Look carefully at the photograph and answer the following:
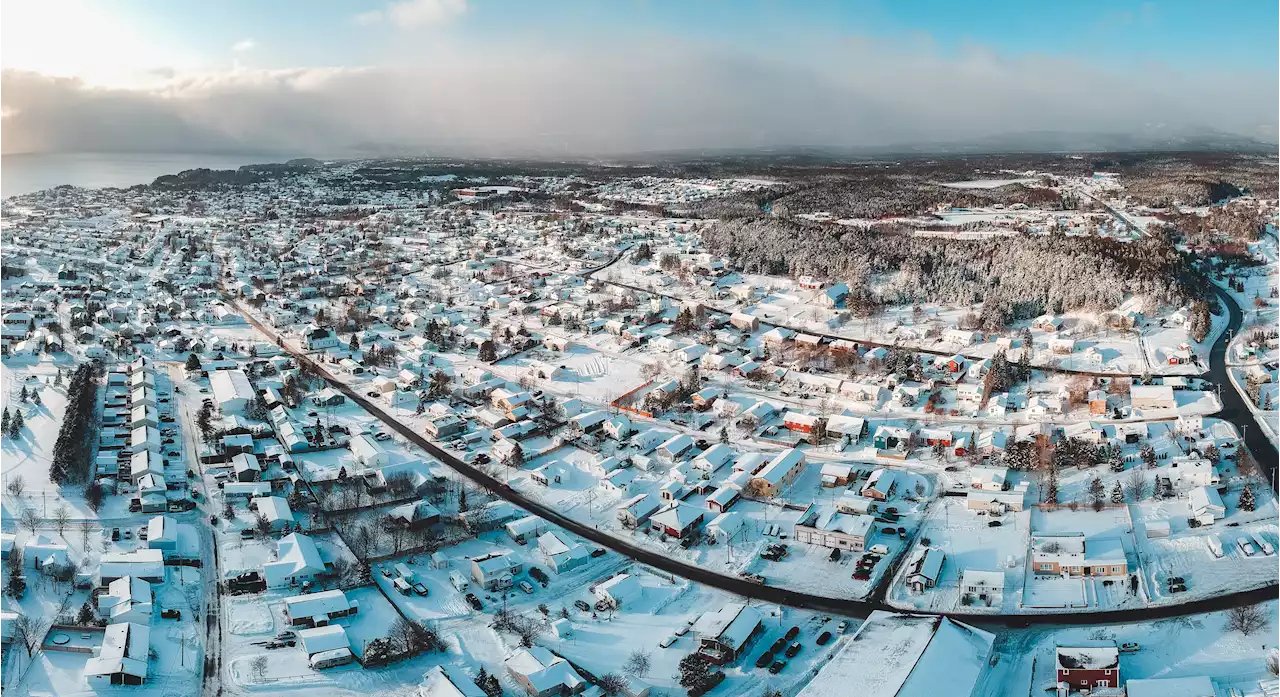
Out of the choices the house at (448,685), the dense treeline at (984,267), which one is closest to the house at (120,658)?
the house at (448,685)

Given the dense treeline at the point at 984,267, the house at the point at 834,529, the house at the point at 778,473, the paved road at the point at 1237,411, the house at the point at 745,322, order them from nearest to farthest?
the house at the point at 834,529 < the house at the point at 778,473 < the paved road at the point at 1237,411 < the house at the point at 745,322 < the dense treeline at the point at 984,267

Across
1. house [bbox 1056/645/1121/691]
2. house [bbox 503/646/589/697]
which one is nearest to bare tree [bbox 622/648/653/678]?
house [bbox 503/646/589/697]

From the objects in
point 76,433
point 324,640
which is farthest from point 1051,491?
point 76,433

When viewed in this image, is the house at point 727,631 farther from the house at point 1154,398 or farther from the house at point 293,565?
the house at point 1154,398

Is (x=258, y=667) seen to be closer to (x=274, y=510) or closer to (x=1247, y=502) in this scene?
(x=274, y=510)

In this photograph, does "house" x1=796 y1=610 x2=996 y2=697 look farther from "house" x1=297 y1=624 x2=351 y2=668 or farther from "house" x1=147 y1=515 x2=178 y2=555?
Result: "house" x1=147 y1=515 x2=178 y2=555

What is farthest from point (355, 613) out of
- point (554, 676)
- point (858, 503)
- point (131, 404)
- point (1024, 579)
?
point (131, 404)
